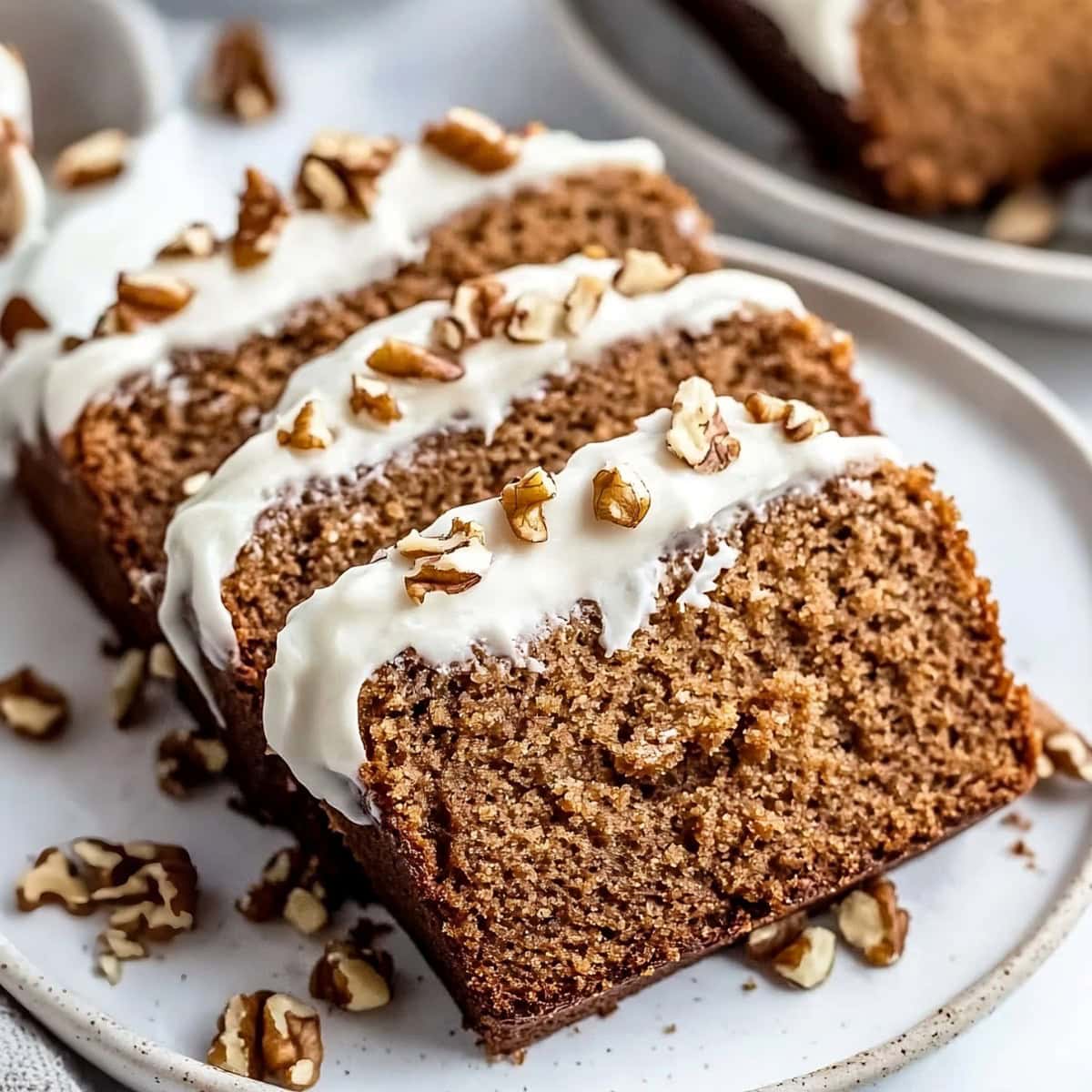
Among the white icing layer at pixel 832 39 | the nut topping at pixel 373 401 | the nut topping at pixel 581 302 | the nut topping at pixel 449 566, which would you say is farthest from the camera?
the white icing layer at pixel 832 39

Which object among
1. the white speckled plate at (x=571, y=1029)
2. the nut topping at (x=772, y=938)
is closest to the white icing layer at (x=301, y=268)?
the white speckled plate at (x=571, y=1029)

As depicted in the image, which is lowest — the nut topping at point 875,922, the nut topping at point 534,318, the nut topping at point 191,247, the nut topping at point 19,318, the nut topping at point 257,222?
the nut topping at point 875,922

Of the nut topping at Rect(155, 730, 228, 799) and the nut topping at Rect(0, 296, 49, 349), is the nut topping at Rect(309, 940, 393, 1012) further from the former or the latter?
the nut topping at Rect(0, 296, 49, 349)

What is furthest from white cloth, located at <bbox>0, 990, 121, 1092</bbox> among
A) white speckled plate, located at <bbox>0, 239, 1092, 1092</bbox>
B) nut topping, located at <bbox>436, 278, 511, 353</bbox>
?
nut topping, located at <bbox>436, 278, 511, 353</bbox>

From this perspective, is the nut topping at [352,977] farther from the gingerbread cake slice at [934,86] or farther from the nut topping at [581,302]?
the gingerbread cake slice at [934,86]

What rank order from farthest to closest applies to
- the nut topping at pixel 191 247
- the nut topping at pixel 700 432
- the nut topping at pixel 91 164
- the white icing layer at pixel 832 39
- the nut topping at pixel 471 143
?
the white icing layer at pixel 832 39 < the nut topping at pixel 91 164 < the nut topping at pixel 471 143 < the nut topping at pixel 191 247 < the nut topping at pixel 700 432

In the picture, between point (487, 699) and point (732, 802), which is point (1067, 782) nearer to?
point (732, 802)
